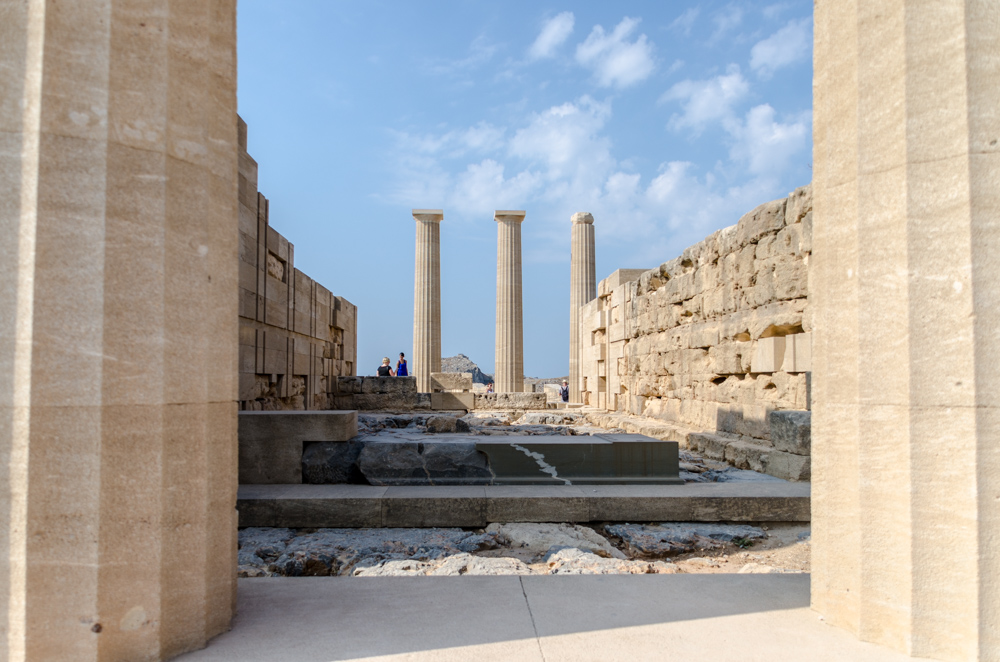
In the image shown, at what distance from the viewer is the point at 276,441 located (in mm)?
5254

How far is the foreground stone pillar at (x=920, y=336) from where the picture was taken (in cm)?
201

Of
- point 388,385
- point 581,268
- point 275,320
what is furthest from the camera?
point 581,268

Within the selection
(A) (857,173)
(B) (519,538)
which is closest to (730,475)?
(B) (519,538)

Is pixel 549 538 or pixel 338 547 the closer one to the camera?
pixel 338 547

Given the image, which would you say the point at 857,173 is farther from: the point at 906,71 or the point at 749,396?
the point at 749,396

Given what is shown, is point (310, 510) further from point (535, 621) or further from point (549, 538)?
point (535, 621)

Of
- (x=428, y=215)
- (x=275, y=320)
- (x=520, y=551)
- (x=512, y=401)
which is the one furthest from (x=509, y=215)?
(x=520, y=551)

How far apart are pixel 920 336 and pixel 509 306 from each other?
18018 millimetres

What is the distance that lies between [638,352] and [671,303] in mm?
1805

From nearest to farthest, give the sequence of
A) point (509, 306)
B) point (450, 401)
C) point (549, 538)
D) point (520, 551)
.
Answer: point (520, 551)
point (549, 538)
point (450, 401)
point (509, 306)

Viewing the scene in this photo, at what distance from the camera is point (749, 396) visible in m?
6.96

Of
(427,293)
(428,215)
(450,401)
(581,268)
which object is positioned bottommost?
(450,401)

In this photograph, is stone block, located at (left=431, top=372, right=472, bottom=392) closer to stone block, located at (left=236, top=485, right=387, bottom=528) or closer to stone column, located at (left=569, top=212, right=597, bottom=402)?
stone column, located at (left=569, top=212, right=597, bottom=402)

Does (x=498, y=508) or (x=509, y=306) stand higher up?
(x=509, y=306)
